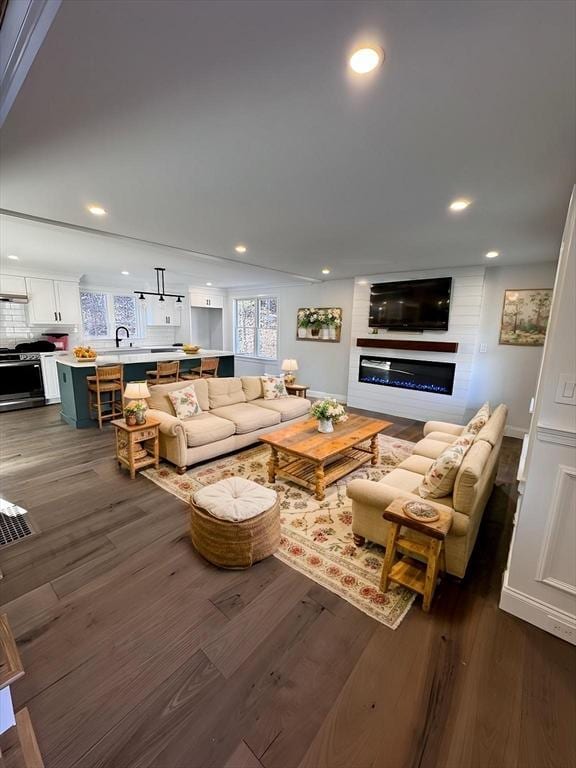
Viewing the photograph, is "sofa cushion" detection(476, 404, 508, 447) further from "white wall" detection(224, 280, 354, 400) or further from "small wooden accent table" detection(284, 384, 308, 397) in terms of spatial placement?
"white wall" detection(224, 280, 354, 400)

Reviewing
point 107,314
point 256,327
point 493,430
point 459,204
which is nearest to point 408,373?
point 493,430

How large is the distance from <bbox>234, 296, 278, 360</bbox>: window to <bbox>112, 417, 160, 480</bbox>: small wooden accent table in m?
4.83

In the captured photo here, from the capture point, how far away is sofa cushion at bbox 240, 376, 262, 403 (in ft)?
16.2

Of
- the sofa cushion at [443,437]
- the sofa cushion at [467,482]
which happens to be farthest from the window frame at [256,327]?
the sofa cushion at [467,482]

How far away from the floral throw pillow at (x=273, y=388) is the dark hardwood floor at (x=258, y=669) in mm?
2822

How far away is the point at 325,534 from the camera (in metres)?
2.53

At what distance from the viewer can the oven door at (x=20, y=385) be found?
5453 mm

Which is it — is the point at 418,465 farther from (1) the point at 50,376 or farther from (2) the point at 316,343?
(1) the point at 50,376

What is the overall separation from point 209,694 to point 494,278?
5.75 metres

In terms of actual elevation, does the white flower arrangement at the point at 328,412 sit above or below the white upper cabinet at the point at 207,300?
below

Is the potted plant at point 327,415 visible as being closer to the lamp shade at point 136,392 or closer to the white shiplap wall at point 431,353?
the lamp shade at point 136,392

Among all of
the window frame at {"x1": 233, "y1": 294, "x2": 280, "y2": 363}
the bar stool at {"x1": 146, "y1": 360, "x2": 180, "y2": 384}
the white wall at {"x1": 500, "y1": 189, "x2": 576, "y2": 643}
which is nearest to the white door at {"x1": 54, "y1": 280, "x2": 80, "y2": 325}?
the bar stool at {"x1": 146, "y1": 360, "x2": 180, "y2": 384}

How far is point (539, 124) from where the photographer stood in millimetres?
1574

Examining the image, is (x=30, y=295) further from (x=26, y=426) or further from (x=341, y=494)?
(x=341, y=494)
